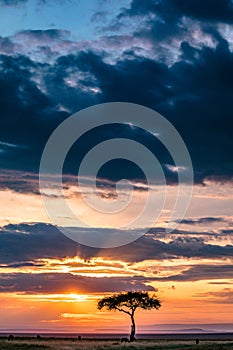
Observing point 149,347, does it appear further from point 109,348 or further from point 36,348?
point 36,348

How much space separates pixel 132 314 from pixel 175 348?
4192 cm

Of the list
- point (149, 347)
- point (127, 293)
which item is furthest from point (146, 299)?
point (149, 347)

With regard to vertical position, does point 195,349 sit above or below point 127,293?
below

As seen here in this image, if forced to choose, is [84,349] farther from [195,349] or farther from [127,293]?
[127,293]

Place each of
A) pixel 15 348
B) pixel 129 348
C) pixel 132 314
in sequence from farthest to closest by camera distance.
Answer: pixel 132 314, pixel 129 348, pixel 15 348

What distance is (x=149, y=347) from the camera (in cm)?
9406

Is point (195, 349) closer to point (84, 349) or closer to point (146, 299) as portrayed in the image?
point (84, 349)

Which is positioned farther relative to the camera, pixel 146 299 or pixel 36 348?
pixel 146 299

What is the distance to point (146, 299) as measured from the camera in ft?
449

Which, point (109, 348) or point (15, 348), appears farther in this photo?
point (109, 348)

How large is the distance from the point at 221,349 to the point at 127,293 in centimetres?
5281

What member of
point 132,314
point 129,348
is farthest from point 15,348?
point 132,314

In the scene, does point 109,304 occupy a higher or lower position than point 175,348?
higher

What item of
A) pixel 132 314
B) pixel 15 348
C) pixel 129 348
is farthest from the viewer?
pixel 132 314
